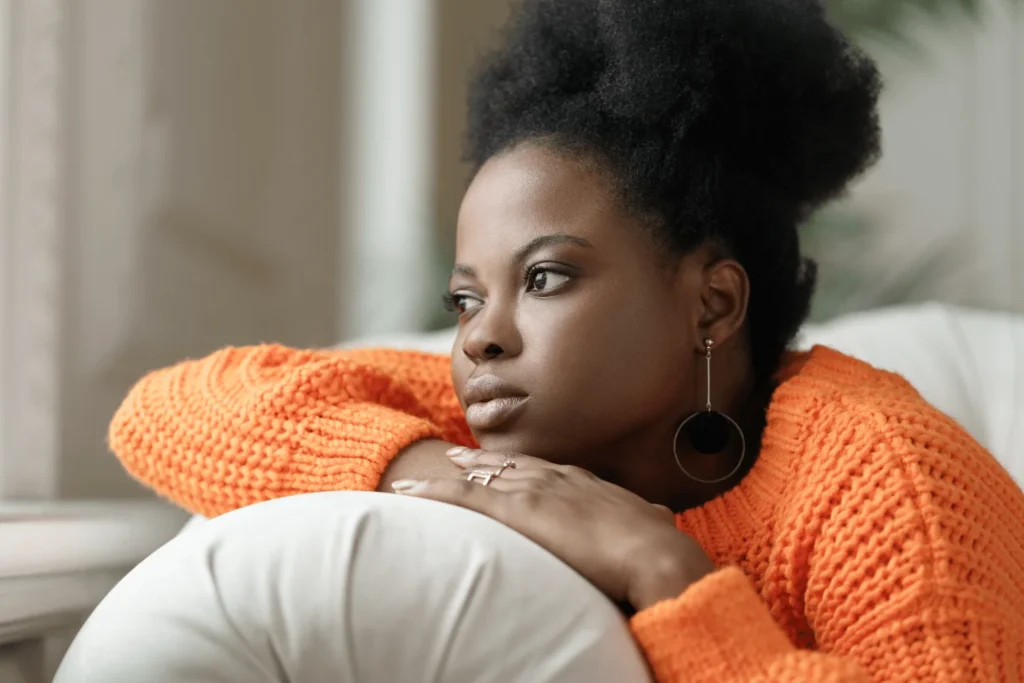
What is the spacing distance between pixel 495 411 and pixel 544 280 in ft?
0.43

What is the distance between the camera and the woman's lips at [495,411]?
98 cm

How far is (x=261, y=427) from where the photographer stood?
99 centimetres

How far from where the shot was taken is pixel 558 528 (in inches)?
30.8

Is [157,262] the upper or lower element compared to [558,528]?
lower

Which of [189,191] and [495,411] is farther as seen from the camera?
[189,191]

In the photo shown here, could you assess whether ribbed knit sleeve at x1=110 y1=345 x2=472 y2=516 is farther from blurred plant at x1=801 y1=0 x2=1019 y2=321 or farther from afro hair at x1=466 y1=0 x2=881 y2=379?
blurred plant at x1=801 y1=0 x2=1019 y2=321

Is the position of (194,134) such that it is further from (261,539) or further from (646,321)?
(261,539)

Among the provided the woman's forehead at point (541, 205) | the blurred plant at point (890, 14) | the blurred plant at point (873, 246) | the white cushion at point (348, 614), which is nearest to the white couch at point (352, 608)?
the white cushion at point (348, 614)

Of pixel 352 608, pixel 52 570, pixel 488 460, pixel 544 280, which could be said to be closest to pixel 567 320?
pixel 544 280

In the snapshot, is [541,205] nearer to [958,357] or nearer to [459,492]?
[459,492]

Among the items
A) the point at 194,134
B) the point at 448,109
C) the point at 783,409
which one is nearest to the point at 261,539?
the point at 783,409

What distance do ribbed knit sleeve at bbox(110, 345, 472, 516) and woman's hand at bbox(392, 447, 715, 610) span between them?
135 millimetres

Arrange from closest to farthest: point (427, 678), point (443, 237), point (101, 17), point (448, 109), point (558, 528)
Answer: point (427, 678)
point (558, 528)
point (101, 17)
point (443, 237)
point (448, 109)

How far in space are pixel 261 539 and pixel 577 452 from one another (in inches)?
15.7
